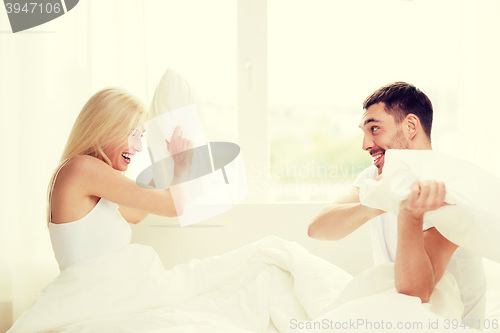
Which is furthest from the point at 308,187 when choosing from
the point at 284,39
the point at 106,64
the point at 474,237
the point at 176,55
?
the point at 474,237

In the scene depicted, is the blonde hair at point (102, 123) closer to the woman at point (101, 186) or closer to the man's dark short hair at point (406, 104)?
the woman at point (101, 186)

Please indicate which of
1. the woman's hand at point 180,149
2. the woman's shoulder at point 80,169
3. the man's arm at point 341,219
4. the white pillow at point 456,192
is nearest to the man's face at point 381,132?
the man's arm at point 341,219

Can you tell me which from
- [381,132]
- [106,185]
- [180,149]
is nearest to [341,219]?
[381,132]

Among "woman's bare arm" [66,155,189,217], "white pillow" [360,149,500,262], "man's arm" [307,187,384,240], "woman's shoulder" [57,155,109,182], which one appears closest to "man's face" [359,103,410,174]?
"man's arm" [307,187,384,240]

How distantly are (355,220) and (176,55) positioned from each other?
4.61ft

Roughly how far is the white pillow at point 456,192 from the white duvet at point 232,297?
177mm

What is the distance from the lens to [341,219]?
1149 mm

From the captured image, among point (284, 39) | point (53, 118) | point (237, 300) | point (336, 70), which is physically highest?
point (284, 39)

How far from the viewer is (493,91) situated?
1.91 meters

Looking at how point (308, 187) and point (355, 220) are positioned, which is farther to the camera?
point (308, 187)

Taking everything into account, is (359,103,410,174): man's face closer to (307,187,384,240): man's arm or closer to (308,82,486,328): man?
(308,82,486,328): man

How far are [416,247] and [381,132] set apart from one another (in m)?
0.43

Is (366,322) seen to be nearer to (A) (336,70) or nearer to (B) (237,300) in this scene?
(B) (237,300)

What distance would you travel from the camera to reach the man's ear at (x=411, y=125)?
113 centimetres
